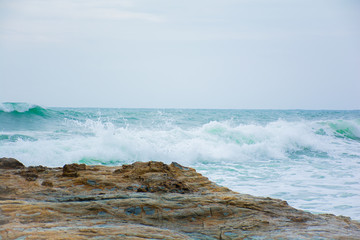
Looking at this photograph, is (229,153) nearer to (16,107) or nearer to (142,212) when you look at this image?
(142,212)

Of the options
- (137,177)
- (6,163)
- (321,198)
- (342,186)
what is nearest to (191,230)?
(137,177)

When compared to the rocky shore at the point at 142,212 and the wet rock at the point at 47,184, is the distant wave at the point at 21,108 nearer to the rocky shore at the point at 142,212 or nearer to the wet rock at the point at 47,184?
the rocky shore at the point at 142,212

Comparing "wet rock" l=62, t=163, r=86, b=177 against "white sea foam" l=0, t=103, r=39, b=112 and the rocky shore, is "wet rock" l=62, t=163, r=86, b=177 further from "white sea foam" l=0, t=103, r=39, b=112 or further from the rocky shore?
"white sea foam" l=0, t=103, r=39, b=112

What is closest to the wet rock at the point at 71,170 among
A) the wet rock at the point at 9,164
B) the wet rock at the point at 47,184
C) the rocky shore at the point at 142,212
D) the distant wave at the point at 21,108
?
the rocky shore at the point at 142,212

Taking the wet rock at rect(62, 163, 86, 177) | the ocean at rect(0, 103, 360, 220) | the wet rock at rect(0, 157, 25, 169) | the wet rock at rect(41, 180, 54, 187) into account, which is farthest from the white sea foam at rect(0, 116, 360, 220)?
the wet rock at rect(0, 157, 25, 169)

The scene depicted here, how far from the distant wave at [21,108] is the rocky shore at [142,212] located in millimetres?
16763

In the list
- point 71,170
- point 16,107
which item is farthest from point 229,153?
point 16,107

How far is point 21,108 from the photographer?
1941 cm

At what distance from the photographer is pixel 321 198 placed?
5.79m

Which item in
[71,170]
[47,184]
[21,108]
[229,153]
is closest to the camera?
[47,184]

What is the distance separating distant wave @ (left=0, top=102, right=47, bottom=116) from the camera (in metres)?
18.6

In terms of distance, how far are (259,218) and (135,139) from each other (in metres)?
9.23

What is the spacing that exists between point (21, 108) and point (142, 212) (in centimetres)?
1898

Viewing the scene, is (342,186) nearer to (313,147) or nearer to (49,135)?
(313,147)
